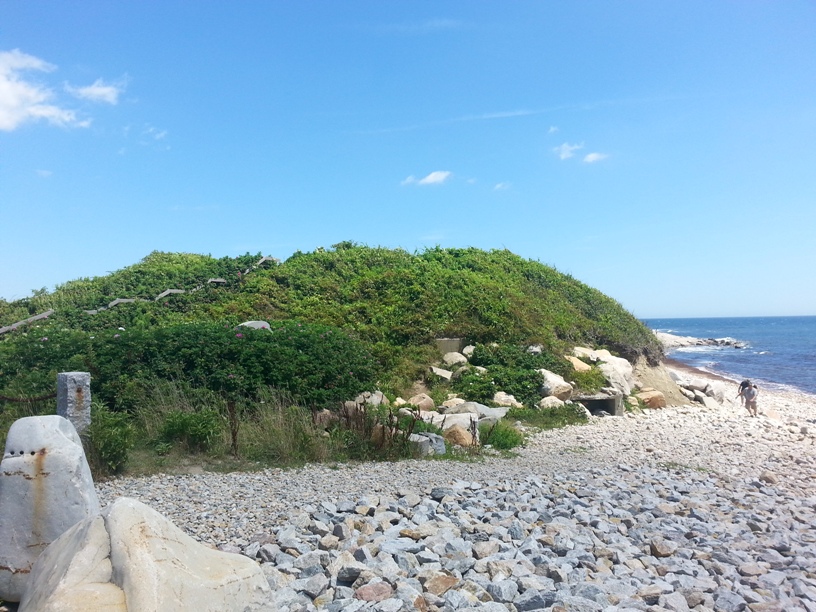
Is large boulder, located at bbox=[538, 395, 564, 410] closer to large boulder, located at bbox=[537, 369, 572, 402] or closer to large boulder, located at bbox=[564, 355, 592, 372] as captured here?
large boulder, located at bbox=[537, 369, 572, 402]

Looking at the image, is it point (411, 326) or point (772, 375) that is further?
point (772, 375)

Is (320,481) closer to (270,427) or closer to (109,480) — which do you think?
(270,427)

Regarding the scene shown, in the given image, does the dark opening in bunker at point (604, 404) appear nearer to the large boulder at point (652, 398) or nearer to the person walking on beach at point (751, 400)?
the large boulder at point (652, 398)

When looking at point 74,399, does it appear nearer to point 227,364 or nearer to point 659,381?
point 227,364

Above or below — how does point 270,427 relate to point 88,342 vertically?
below

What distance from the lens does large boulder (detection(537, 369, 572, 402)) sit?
502 inches

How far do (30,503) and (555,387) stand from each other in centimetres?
1023

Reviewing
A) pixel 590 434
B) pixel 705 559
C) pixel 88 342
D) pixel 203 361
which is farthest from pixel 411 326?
pixel 705 559

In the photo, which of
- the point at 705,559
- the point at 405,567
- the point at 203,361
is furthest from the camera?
the point at 203,361

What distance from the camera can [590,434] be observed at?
1101 cm

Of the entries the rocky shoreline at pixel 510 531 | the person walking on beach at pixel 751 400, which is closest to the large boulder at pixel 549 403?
the rocky shoreline at pixel 510 531

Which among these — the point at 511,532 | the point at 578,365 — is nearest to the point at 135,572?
the point at 511,532

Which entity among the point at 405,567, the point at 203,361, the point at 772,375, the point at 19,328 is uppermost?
the point at 19,328

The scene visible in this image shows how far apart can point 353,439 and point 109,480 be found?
279cm
